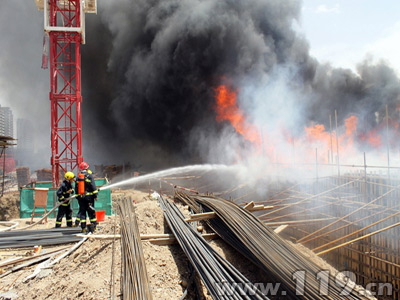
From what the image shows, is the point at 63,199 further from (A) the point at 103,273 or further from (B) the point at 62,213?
(A) the point at 103,273

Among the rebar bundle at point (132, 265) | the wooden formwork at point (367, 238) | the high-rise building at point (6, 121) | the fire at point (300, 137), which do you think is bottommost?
the wooden formwork at point (367, 238)

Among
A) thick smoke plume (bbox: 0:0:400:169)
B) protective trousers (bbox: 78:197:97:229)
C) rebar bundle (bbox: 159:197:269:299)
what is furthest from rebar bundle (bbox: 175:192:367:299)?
thick smoke plume (bbox: 0:0:400:169)

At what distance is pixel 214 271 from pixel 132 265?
1.28 m

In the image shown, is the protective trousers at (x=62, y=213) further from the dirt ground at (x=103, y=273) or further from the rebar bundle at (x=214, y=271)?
the rebar bundle at (x=214, y=271)

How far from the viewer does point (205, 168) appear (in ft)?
68.7

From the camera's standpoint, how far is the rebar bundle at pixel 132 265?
12.0ft

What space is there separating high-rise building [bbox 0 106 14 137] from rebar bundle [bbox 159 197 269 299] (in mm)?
40950

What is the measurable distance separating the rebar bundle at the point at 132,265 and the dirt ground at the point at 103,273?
6.7 inches

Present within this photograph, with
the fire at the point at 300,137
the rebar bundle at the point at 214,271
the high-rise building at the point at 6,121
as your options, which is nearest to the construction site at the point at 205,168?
the rebar bundle at the point at 214,271

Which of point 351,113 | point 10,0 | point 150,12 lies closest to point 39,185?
point 150,12

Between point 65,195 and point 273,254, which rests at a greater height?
point 65,195

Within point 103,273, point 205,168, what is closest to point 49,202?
point 103,273

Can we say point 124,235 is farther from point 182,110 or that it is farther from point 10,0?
point 10,0

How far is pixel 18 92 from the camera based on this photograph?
114 ft
